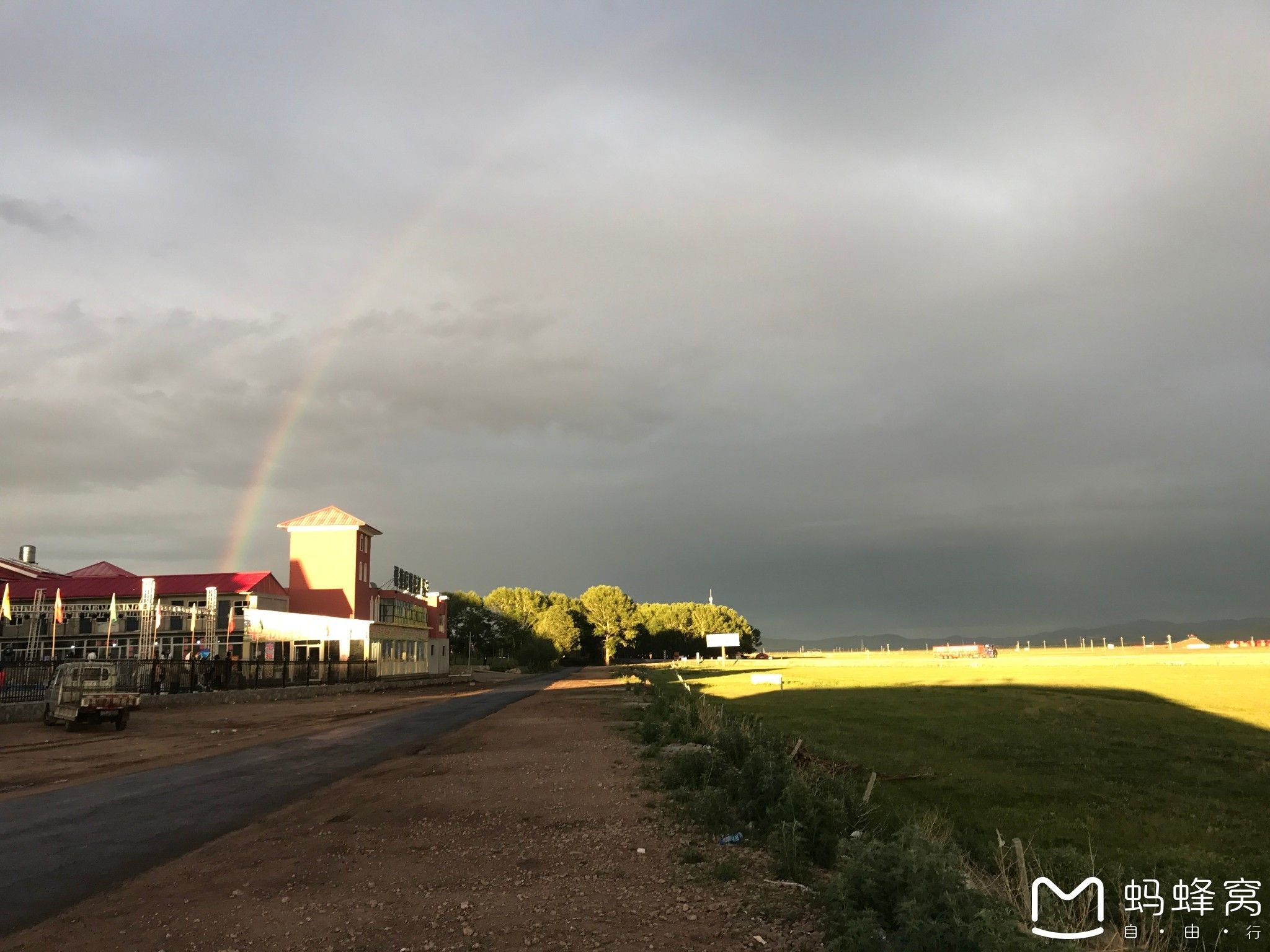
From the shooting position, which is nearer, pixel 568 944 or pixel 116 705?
pixel 568 944

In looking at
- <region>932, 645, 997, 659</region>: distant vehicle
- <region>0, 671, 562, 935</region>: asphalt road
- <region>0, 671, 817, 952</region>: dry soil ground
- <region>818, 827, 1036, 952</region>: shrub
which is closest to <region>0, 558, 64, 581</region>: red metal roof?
<region>0, 671, 562, 935</region>: asphalt road

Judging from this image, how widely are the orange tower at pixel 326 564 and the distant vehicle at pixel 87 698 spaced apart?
123 feet

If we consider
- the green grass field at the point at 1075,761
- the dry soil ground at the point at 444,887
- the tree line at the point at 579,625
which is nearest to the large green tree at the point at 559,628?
the tree line at the point at 579,625

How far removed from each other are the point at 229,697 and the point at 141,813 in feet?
106

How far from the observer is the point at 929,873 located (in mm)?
6055

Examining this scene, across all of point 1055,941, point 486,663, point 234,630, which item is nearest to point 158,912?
point 1055,941

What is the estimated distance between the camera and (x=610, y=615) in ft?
491

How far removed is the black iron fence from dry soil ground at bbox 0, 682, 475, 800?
3.25 m

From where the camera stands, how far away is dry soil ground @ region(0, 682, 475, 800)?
19953 millimetres

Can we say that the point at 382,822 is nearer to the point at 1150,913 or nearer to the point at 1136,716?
the point at 1150,913

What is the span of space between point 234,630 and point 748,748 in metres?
51.0

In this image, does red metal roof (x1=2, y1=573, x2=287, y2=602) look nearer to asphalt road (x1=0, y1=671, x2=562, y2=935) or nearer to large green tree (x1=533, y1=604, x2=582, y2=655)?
asphalt road (x1=0, y1=671, x2=562, y2=935)

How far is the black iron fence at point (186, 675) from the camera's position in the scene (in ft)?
125

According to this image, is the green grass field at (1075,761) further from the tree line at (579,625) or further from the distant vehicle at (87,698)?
the tree line at (579,625)
